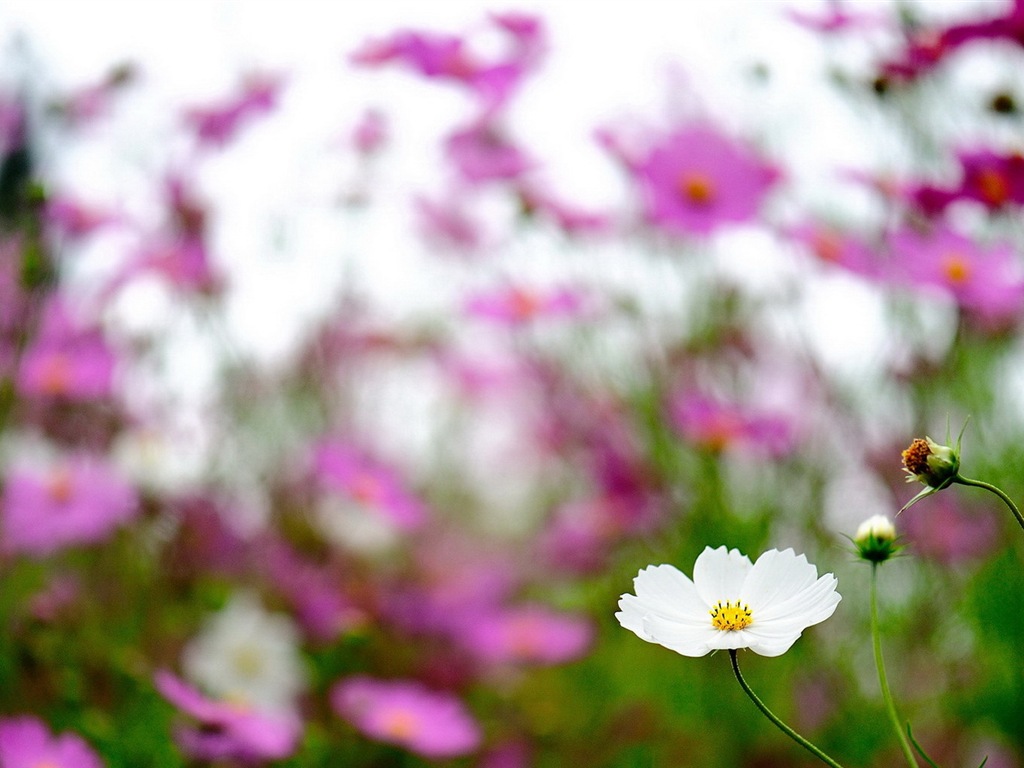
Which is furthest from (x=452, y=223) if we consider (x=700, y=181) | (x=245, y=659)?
(x=245, y=659)

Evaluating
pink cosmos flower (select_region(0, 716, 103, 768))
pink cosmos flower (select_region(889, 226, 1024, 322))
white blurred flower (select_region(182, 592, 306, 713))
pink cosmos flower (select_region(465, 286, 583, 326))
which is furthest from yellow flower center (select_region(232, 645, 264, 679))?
pink cosmos flower (select_region(889, 226, 1024, 322))

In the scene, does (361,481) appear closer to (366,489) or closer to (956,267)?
(366,489)

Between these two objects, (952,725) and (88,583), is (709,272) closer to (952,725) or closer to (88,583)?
(952,725)

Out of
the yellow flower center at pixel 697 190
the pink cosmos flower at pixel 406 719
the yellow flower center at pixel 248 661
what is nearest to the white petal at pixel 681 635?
the pink cosmos flower at pixel 406 719

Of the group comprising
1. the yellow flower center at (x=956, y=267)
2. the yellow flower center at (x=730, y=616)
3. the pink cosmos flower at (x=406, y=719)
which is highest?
the yellow flower center at (x=730, y=616)

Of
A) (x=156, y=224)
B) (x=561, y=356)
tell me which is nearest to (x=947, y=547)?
(x=561, y=356)

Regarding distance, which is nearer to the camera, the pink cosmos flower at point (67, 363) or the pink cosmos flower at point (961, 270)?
the pink cosmos flower at point (961, 270)

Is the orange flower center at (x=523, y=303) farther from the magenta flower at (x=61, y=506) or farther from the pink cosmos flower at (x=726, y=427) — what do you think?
the magenta flower at (x=61, y=506)
